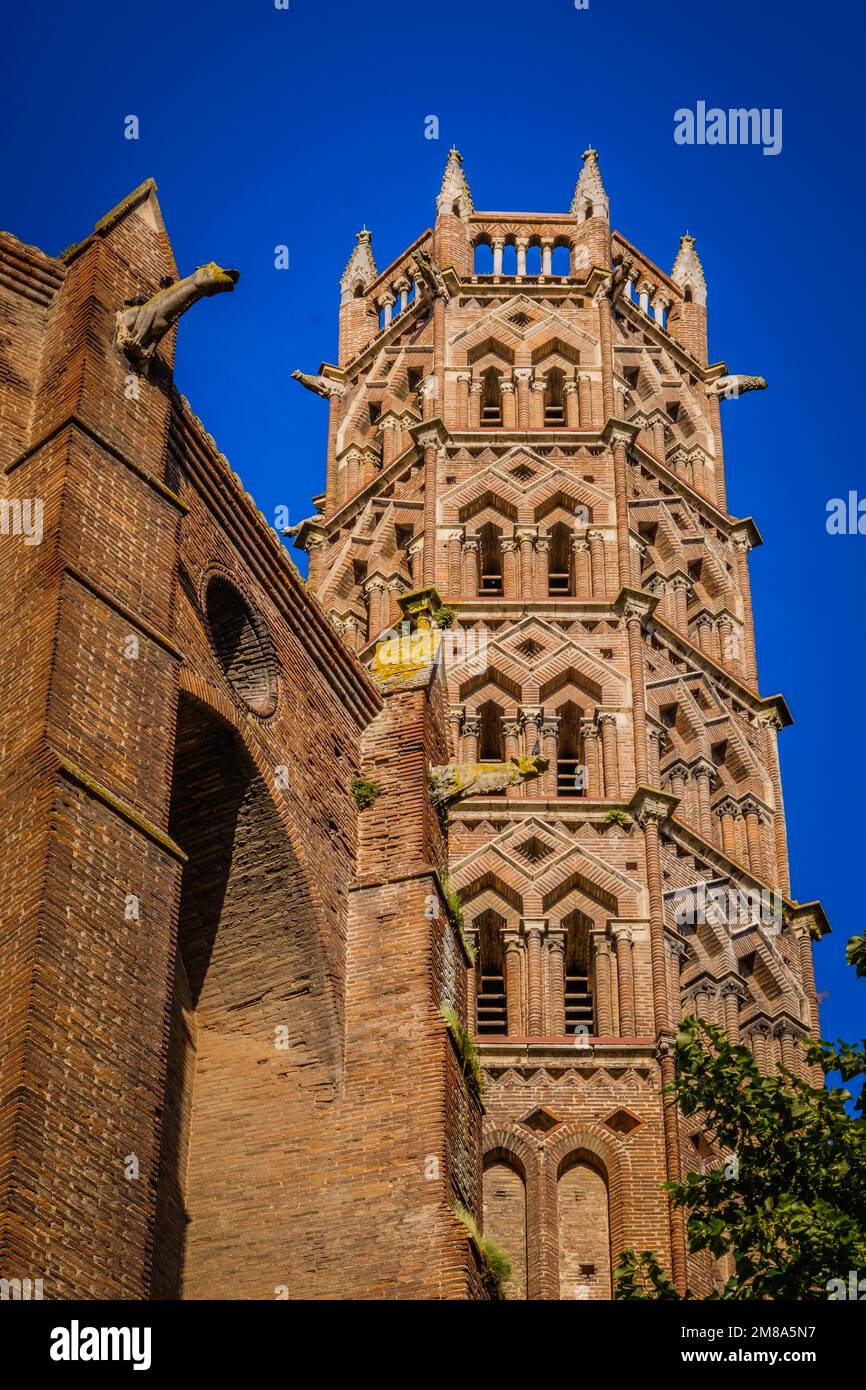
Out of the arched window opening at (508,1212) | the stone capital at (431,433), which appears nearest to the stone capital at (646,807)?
the arched window opening at (508,1212)

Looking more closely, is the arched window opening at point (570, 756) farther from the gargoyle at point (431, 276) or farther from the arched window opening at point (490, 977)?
the gargoyle at point (431, 276)

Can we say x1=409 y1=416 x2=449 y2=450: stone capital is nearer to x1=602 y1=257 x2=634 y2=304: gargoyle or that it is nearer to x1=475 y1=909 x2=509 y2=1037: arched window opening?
x1=602 y1=257 x2=634 y2=304: gargoyle

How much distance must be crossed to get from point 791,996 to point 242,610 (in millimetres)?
19304

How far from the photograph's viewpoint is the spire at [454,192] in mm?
51344

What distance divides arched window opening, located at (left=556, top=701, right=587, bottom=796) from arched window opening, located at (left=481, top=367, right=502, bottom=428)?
732cm

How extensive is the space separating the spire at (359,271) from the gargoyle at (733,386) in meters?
7.23

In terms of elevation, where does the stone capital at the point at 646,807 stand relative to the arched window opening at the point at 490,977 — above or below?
above

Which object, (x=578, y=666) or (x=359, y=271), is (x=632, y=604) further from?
(x=359, y=271)

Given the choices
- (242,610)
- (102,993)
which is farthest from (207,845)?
(102,993)

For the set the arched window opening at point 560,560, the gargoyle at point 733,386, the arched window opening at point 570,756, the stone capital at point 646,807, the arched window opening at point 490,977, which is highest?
the gargoyle at point 733,386

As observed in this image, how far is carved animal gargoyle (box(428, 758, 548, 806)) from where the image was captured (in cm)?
2583

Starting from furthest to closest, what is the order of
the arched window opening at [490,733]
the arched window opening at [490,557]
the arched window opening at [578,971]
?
1. the arched window opening at [490,557]
2. the arched window opening at [490,733]
3. the arched window opening at [578,971]

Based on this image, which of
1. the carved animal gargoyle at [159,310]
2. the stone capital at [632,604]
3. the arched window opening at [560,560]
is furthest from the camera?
the arched window opening at [560,560]

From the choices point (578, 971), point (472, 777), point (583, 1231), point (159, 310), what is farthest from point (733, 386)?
point (159, 310)
